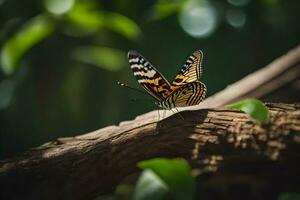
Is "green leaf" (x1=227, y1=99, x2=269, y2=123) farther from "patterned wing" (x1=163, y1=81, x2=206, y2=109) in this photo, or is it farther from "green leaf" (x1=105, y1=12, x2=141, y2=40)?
"green leaf" (x1=105, y1=12, x2=141, y2=40)

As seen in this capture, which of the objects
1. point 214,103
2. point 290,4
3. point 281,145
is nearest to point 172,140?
point 281,145

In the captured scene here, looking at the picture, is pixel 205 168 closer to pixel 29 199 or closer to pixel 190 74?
pixel 190 74

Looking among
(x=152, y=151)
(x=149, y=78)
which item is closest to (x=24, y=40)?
(x=149, y=78)

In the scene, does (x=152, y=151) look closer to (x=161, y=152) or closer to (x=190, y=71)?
(x=161, y=152)

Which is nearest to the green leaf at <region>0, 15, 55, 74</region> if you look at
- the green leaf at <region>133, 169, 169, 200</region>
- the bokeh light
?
the bokeh light

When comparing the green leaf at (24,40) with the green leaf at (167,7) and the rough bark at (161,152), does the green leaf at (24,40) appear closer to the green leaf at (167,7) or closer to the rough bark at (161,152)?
the green leaf at (167,7)

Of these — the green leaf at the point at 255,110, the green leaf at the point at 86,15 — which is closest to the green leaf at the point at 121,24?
the green leaf at the point at 86,15

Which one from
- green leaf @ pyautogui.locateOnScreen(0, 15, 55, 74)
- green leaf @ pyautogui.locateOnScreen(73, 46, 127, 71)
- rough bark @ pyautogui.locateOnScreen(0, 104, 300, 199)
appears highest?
green leaf @ pyautogui.locateOnScreen(0, 15, 55, 74)
